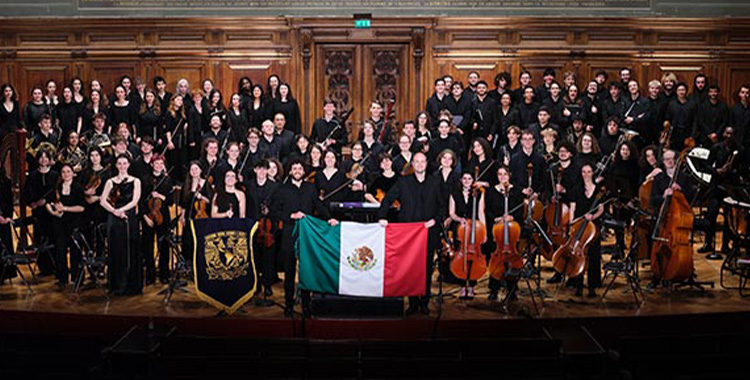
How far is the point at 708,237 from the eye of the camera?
28.8ft

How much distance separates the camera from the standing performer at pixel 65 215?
7.58m

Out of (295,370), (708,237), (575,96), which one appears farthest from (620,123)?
(295,370)

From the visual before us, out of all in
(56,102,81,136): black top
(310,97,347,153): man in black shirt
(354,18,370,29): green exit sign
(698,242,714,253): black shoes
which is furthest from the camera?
(354,18,370,29): green exit sign

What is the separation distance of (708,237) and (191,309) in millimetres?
5282

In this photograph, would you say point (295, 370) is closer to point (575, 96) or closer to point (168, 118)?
point (168, 118)

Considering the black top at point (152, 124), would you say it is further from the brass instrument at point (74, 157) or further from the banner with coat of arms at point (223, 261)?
the banner with coat of arms at point (223, 261)

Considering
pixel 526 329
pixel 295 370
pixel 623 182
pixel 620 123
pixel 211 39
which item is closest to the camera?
pixel 295 370

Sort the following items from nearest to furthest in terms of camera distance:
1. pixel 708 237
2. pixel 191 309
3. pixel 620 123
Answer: pixel 191 309, pixel 708 237, pixel 620 123

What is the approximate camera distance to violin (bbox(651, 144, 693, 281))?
7062 millimetres

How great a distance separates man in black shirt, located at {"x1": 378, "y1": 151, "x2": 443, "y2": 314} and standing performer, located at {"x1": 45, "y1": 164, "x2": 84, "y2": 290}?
283 cm

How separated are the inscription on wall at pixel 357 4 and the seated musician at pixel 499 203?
4.24m

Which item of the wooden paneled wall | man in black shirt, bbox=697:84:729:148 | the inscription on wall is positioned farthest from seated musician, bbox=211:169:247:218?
man in black shirt, bbox=697:84:729:148

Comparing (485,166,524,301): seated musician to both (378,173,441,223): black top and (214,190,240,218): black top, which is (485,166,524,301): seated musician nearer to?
(378,173,441,223): black top

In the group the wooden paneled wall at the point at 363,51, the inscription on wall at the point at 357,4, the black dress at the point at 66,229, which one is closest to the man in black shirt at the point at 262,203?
the black dress at the point at 66,229
